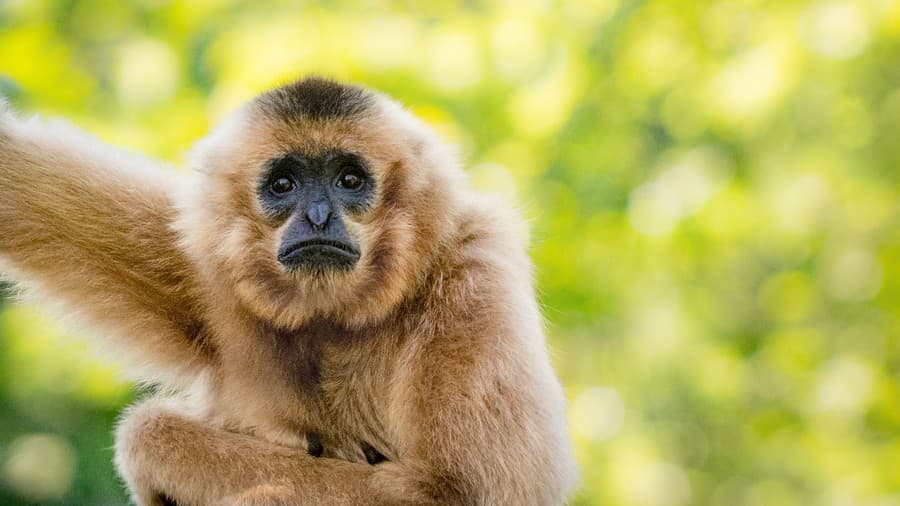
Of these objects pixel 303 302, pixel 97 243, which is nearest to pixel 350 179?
pixel 303 302

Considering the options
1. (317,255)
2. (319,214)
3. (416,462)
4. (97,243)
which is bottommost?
(416,462)

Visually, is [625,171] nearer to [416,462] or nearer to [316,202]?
[316,202]

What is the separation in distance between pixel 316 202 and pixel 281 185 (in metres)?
0.16

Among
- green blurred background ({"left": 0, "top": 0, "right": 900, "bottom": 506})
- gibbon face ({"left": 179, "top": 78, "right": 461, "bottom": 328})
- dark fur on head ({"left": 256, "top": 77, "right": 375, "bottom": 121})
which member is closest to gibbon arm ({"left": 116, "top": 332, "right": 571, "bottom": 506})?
gibbon face ({"left": 179, "top": 78, "right": 461, "bottom": 328})

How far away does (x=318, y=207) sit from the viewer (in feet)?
11.2

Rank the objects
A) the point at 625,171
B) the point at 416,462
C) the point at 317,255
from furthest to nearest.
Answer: the point at 625,171
the point at 317,255
the point at 416,462

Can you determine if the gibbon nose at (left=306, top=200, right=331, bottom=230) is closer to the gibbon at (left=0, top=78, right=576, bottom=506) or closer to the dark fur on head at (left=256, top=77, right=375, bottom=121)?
the gibbon at (left=0, top=78, right=576, bottom=506)

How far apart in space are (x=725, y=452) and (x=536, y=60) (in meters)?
3.77

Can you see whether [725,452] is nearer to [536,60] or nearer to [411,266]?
[536,60]

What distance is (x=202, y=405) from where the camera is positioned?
11.5ft

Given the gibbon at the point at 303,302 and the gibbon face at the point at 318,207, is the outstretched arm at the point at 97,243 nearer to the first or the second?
the gibbon at the point at 303,302

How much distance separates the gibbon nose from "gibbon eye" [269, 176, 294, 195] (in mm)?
130

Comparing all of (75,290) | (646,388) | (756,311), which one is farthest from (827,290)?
(75,290)

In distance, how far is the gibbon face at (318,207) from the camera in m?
3.37
